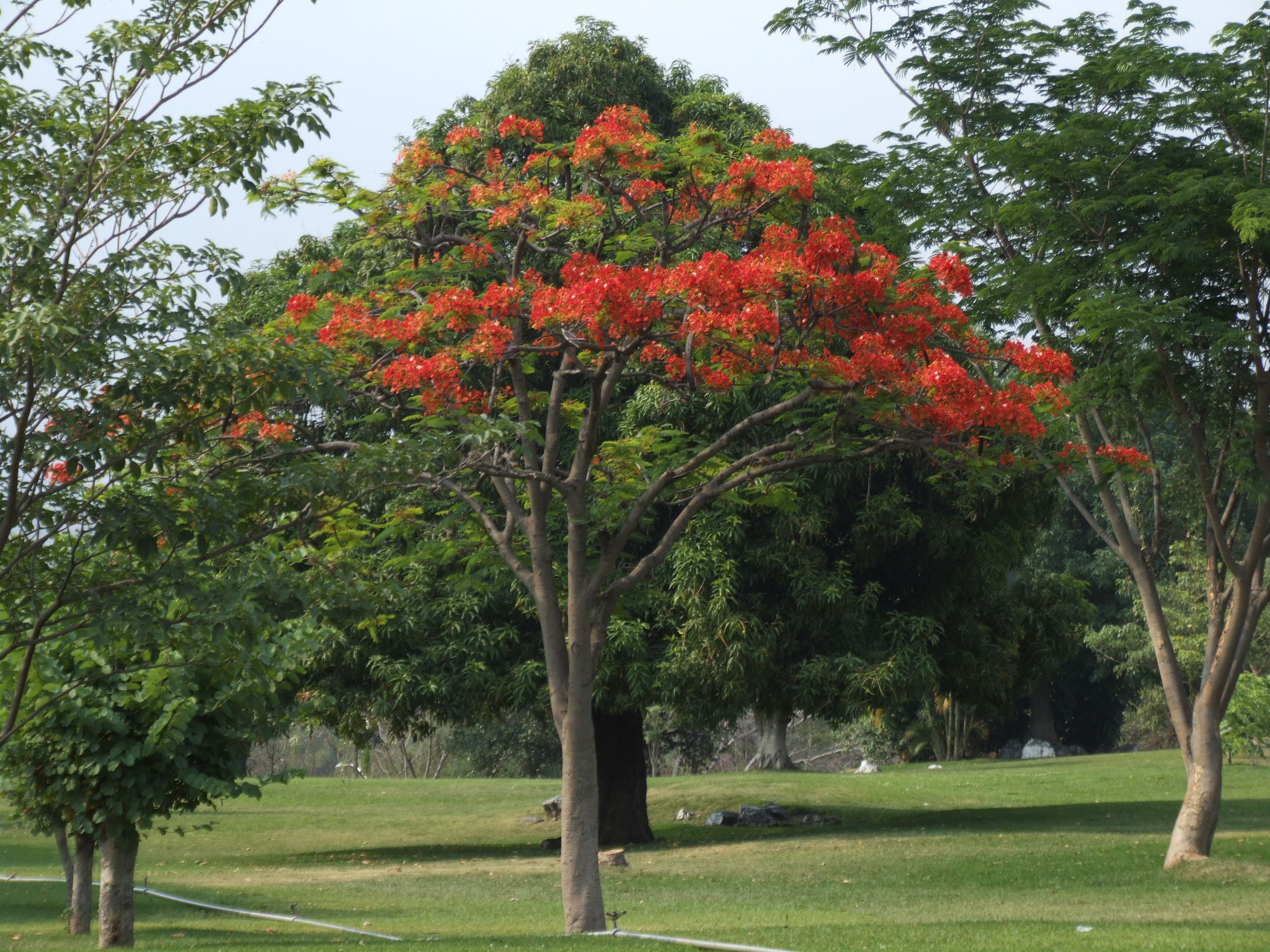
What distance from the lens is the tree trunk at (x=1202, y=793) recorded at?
12875 millimetres

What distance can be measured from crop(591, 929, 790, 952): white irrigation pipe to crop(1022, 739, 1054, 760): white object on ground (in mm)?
30993

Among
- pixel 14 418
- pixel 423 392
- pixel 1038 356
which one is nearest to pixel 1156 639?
pixel 1038 356

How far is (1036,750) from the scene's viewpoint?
1502 inches

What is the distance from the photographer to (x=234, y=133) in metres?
6.05

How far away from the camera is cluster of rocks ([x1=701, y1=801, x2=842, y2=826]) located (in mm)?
21391

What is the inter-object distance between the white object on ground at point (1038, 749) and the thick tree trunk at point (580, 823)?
3080cm

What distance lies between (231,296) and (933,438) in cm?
551

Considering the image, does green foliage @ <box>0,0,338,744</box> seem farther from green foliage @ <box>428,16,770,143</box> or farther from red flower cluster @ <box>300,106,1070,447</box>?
green foliage @ <box>428,16,770,143</box>

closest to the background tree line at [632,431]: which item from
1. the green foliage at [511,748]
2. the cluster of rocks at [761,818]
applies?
the cluster of rocks at [761,818]

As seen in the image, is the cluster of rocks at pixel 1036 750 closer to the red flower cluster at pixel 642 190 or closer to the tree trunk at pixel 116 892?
the red flower cluster at pixel 642 190

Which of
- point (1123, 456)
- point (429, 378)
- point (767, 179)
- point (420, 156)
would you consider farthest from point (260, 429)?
point (1123, 456)

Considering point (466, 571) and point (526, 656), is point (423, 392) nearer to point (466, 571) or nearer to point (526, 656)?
point (466, 571)

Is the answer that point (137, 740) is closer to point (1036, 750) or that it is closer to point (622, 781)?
point (622, 781)

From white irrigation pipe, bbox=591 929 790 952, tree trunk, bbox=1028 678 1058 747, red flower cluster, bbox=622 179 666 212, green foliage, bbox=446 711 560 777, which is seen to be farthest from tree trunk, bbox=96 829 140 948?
tree trunk, bbox=1028 678 1058 747
